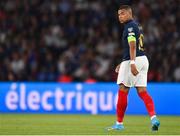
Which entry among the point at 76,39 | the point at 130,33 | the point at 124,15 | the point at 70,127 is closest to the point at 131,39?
the point at 130,33

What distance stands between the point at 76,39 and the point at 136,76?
36.6 ft

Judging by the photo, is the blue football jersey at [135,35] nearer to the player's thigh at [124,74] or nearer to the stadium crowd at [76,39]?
the player's thigh at [124,74]

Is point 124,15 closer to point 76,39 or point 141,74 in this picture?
point 141,74

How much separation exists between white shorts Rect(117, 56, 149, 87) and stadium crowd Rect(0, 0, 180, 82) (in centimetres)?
895

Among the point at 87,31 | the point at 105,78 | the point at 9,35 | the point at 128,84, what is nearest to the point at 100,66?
the point at 105,78

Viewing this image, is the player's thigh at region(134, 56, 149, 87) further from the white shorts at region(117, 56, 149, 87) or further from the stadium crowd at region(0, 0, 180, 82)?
the stadium crowd at region(0, 0, 180, 82)

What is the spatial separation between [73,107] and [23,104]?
141 cm

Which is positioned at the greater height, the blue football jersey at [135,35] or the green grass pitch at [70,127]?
the blue football jersey at [135,35]

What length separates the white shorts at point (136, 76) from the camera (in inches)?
511

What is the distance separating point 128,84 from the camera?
13023 mm

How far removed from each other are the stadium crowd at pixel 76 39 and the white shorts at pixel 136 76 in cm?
895

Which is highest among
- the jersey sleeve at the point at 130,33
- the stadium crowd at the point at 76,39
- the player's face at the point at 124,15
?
the player's face at the point at 124,15

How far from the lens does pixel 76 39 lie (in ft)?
78.7

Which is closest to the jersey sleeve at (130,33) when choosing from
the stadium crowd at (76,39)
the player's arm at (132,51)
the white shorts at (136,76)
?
the player's arm at (132,51)
